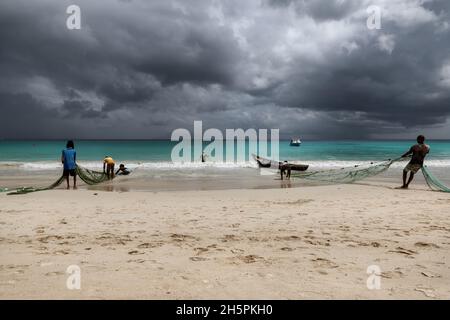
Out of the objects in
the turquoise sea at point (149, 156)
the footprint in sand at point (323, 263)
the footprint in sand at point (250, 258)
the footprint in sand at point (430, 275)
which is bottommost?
the footprint in sand at point (430, 275)

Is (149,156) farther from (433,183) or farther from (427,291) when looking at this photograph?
(427,291)

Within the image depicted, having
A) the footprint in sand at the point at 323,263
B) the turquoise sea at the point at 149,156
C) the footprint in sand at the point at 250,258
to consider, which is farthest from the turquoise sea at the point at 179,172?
the footprint in sand at the point at 323,263

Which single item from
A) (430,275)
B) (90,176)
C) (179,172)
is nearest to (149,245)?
(430,275)

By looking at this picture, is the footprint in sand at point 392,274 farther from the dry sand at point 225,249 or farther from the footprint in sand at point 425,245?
the footprint in sand at point 425,245

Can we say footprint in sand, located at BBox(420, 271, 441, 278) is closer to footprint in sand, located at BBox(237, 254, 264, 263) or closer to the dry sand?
the dry sand

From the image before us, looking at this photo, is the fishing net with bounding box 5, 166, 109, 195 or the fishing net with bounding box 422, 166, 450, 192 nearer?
the fishing net with bounding box 5, 166, 109, 195

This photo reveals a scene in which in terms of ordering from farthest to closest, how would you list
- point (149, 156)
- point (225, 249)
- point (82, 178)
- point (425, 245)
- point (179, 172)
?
point (149, 156) → point (179, 172) → point (82, 178) → point (425, 245) → point (225, 249)

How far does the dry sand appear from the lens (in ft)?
A: 12.0

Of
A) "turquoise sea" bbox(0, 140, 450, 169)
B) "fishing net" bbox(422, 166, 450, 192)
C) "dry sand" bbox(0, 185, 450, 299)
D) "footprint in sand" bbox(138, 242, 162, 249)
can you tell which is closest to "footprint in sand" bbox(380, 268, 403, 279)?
"dry sand" bbox(0, 185, 450, 299)

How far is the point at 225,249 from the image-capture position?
16.9ft

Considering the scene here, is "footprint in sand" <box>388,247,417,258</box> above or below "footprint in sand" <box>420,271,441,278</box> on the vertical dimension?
above

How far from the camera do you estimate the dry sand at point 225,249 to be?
3.66m

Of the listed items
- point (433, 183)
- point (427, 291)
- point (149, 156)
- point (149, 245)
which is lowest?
point (427, 291)
